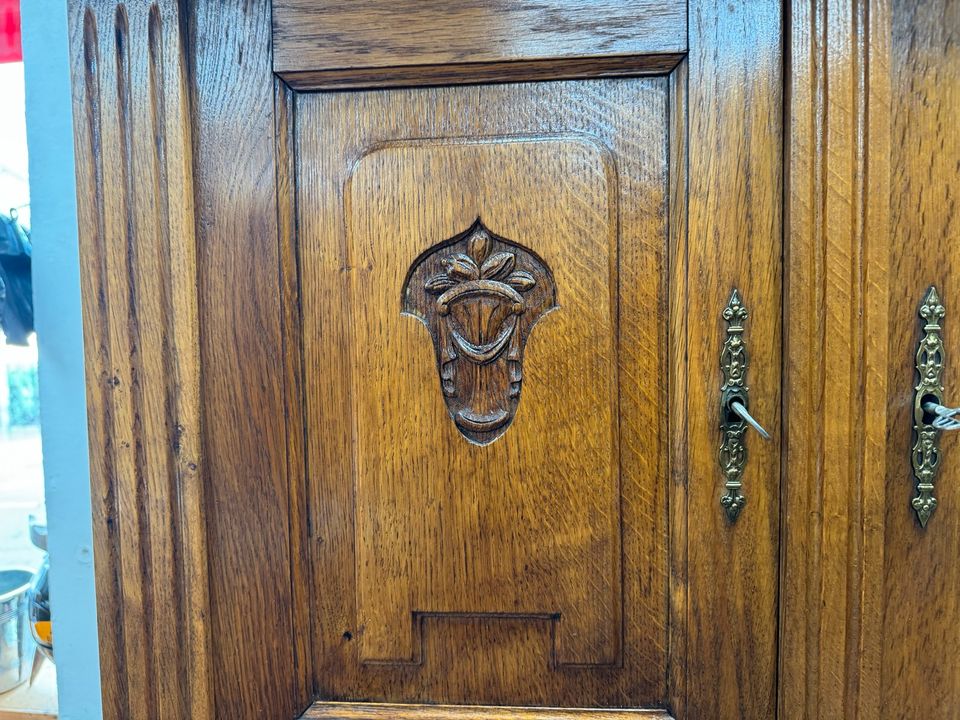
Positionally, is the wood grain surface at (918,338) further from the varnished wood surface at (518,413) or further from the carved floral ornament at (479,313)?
the carved floral ornament at (479,313)

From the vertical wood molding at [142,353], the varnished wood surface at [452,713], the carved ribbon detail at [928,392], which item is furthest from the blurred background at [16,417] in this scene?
the carved ribbon detail at [928,392]

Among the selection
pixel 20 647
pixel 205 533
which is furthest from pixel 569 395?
pixel 20 647

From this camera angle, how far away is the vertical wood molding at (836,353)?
57cm

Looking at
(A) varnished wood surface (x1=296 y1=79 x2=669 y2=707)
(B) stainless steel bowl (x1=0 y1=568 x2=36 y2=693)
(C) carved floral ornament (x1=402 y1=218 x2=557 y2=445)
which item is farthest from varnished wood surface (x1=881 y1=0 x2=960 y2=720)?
(B) stainless steel bowl (x1=0 y1=568 x2=36 y2=693)

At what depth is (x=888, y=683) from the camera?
60 cm

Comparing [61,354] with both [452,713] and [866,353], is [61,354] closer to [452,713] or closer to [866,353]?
[452,713]

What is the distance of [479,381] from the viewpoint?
2.12 ft

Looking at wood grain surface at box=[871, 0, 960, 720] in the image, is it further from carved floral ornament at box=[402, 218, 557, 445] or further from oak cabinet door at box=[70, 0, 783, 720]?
carved floral ornament at box=[402, 218, 557, 445]

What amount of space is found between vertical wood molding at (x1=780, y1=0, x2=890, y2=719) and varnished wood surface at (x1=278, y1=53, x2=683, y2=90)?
15 centimetres

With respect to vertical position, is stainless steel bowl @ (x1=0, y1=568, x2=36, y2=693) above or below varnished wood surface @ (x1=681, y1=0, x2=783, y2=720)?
below

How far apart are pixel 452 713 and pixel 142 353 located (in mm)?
532

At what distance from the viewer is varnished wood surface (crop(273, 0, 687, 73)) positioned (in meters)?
0.60

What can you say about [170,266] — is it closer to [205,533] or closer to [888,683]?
[205,533]

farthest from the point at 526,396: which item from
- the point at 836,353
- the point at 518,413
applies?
the point at 836,353
